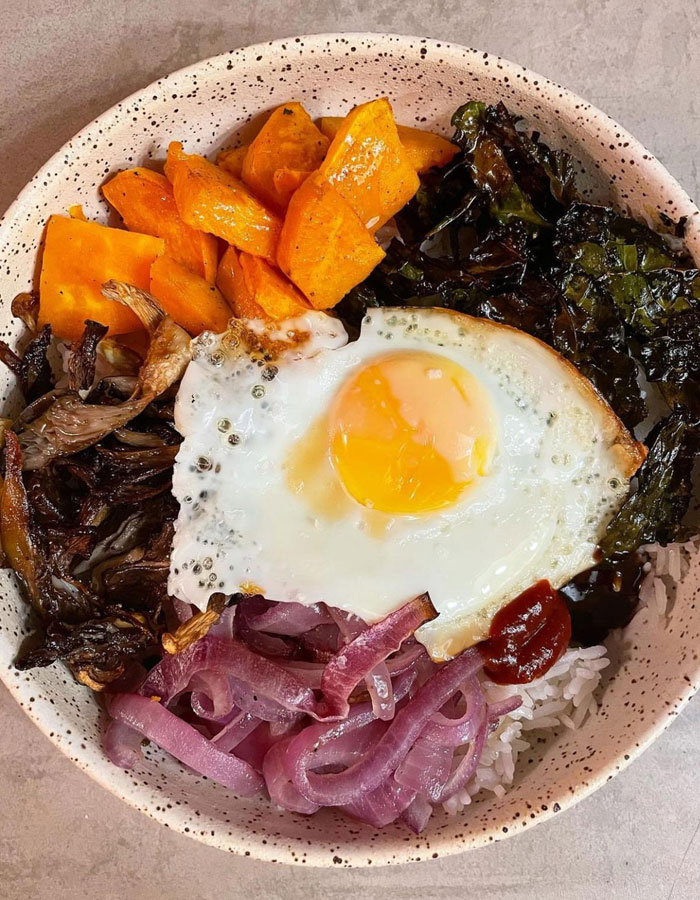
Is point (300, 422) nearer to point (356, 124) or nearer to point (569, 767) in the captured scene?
point (356, 124)

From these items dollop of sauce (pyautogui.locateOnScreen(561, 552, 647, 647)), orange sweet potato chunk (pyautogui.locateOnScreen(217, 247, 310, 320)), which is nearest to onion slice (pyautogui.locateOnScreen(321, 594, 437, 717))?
dollop of sauce (pyautogui.locateOnScreen(561, 552, 647, 647))

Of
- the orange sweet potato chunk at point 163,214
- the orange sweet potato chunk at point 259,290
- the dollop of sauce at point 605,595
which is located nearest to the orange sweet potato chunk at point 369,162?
the orange sweet potato chunk at point 259,290

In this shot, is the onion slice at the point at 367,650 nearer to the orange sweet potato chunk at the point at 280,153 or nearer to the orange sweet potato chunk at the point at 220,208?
the orange sweet potato chunk at the point at 220,208

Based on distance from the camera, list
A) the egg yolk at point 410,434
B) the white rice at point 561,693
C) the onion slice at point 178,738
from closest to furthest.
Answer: the egg yolk at point 410,434
the onion slice at point 178,738
the white rice at point 561,693

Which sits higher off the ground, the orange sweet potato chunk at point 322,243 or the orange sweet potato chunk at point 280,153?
the orange sweet potato chunk at point 280,153

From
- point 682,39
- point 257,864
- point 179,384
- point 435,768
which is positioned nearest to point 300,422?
point 179,384

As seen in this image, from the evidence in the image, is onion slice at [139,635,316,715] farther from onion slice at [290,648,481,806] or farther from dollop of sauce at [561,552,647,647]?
dollop of sauce at [561,552,647,647]
